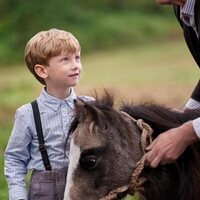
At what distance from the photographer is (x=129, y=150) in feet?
13.3

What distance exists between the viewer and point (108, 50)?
132ft

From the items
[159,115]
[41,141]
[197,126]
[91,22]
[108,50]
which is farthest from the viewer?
[91,22]

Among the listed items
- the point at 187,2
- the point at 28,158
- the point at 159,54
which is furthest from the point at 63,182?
the point at 159,54

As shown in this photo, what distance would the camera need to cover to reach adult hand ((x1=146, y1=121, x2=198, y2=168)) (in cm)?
397

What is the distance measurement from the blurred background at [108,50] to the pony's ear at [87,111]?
115 inches

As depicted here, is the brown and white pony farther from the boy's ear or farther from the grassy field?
the grassy field

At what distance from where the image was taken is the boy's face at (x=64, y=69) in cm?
455

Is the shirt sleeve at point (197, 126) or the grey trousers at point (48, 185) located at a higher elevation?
the shirt sleeve at point (197, 126)

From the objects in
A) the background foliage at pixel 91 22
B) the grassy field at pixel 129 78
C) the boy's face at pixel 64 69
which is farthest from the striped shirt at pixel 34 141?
the background foliage at pixel 91 22

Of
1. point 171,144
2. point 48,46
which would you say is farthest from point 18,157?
point 171,144

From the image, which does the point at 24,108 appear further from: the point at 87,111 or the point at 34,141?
the point at 87,111

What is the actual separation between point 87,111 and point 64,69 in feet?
1.93

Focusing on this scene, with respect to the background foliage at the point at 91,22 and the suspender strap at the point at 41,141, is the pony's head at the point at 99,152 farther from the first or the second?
the background foliage at the point at 91,22

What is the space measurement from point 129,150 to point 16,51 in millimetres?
26690
